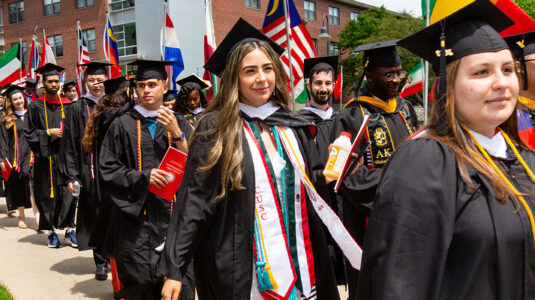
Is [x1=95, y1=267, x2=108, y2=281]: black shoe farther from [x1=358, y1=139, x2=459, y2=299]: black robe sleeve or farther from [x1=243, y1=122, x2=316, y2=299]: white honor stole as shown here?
[x1=358, y1=139, x2=459, y2=299]: black robe sleeve

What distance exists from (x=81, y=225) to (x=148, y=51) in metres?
25.8

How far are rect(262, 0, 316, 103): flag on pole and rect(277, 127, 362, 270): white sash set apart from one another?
536 centimetres

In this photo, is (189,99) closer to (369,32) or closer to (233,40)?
(233,40)

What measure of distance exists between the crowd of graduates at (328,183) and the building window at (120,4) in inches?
1124

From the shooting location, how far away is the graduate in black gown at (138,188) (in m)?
4.23

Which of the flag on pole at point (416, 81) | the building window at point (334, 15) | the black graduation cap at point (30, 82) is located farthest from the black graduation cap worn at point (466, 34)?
the building window at point (334, 15)

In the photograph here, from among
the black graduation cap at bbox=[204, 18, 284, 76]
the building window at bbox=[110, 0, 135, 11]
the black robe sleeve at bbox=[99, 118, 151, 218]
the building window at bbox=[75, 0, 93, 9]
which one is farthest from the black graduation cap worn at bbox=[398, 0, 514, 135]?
the building window at bbox=[75, 0, 93, 9]

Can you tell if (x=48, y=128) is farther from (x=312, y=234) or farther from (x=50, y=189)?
(x=312, y=234)

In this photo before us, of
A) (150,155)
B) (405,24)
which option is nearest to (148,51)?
(405,24)

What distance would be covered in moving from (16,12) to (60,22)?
519 cm

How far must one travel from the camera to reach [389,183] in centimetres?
172

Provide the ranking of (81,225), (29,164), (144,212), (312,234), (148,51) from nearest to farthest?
(312,234), (144,212), (81,225), (29,164), (148,51)

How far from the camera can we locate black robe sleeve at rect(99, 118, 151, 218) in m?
4.20

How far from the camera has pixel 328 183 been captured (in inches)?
127
